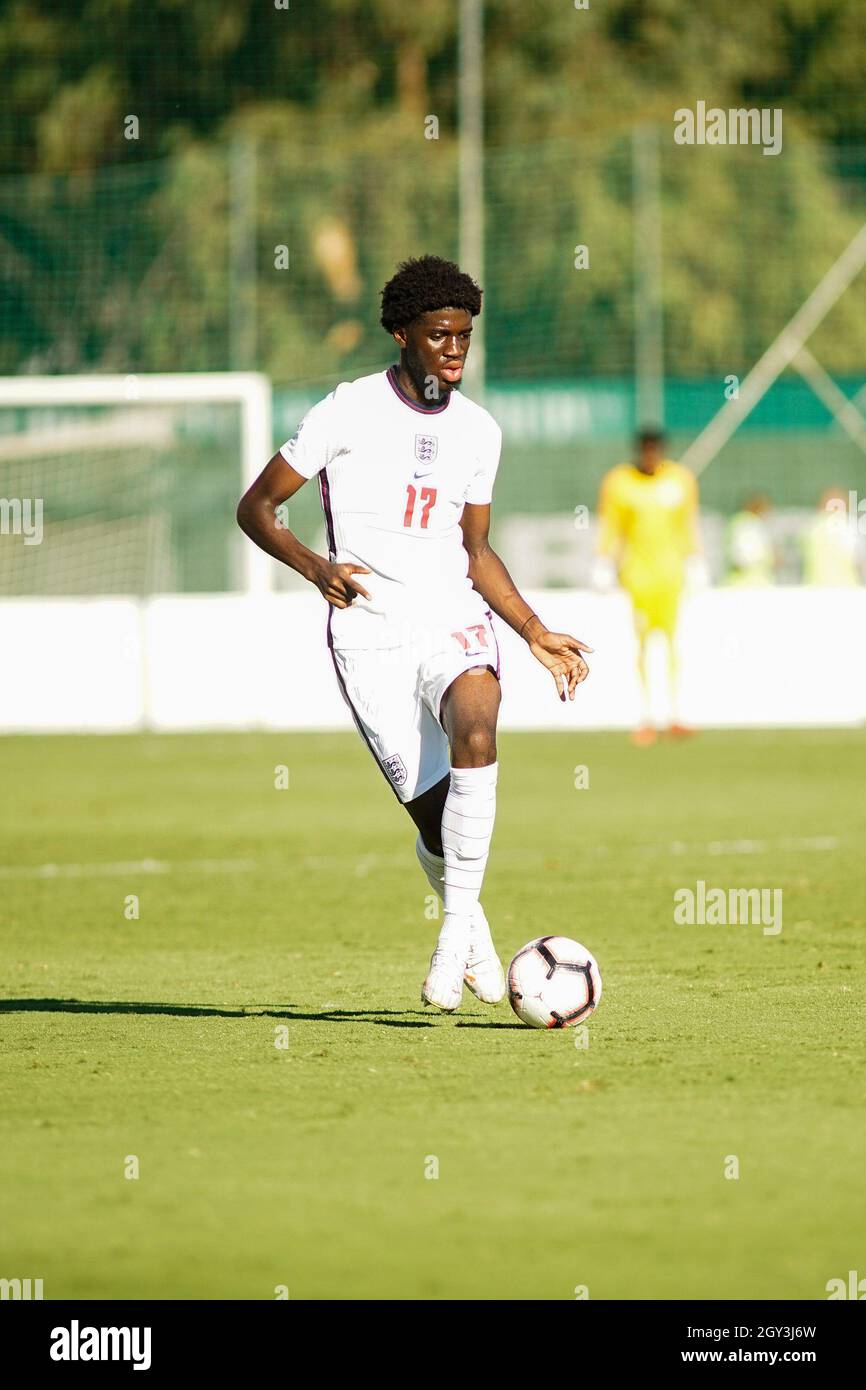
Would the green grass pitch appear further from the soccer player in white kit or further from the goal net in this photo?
the goal net

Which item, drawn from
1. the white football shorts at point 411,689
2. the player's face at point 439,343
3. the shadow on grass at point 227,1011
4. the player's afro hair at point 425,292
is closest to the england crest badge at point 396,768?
the white football shorts at point 411,689

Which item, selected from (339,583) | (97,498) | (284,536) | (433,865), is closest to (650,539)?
(97,498)

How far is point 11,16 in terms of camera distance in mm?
38219

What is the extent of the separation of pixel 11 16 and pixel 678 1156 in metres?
36.0

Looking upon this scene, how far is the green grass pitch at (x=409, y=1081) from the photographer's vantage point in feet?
14.5

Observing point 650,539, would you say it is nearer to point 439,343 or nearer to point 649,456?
point 649,456

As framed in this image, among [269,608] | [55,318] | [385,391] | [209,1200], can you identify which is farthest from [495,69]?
[209,1200]

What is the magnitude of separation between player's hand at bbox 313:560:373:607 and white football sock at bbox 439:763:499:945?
0.61 meters

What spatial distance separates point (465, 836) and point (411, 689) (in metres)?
0.50

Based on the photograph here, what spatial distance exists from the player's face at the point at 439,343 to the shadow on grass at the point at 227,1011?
1.93m

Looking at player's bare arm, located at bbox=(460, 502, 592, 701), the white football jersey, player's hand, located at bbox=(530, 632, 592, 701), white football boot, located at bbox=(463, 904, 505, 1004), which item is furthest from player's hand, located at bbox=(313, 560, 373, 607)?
white football boot, located at bbox=(463, 904, 505, 1004)

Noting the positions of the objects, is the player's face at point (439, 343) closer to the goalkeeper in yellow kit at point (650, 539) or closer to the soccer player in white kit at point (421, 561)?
the soccer player in white kit at point (421, 561)

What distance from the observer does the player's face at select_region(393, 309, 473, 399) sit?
699 centimetres

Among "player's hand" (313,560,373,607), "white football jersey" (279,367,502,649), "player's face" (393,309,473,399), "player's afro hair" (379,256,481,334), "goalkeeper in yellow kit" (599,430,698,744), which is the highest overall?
"goalkeeper in yellow kit" (599,430,698,744)
